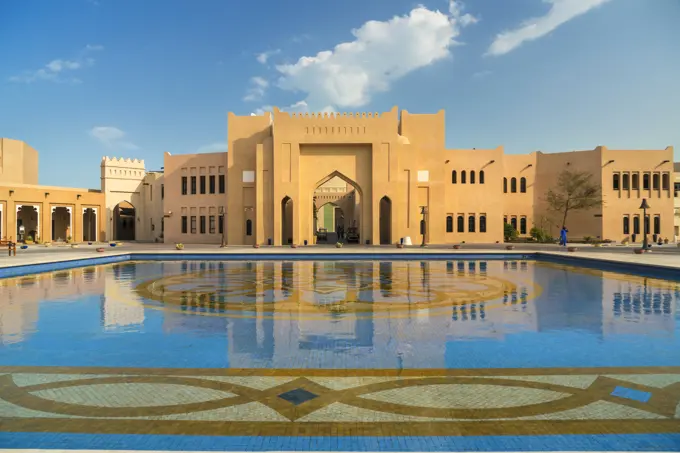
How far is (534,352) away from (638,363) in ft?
3.49

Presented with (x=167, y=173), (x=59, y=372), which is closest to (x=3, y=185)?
(x=167, y=173)

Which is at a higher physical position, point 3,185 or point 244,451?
point 3,185

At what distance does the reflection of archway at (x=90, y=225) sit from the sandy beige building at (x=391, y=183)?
10.2m

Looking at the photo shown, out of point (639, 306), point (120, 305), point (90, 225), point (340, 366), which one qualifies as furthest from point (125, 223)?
point (639, 306)

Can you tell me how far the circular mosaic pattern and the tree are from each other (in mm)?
24633

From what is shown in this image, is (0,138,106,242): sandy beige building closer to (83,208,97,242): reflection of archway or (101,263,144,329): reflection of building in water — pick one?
(83,208,97,242): reflection of archway

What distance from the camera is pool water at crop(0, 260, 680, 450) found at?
3273 millimetres

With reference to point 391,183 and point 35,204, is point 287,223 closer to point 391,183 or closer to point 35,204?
point 391,183

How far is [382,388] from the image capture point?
4.02m

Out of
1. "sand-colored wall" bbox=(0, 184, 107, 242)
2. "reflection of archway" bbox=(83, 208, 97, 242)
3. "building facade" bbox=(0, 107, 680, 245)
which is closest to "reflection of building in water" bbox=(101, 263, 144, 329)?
"building facade" bbox=(0, 107, 680, 245)

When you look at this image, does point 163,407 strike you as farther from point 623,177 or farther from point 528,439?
point 623,177

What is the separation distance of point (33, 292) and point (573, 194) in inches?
1417

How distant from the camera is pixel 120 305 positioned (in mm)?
8508

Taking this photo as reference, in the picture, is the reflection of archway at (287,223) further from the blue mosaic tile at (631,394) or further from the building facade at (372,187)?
the blue mosaic tile at (631,394)
